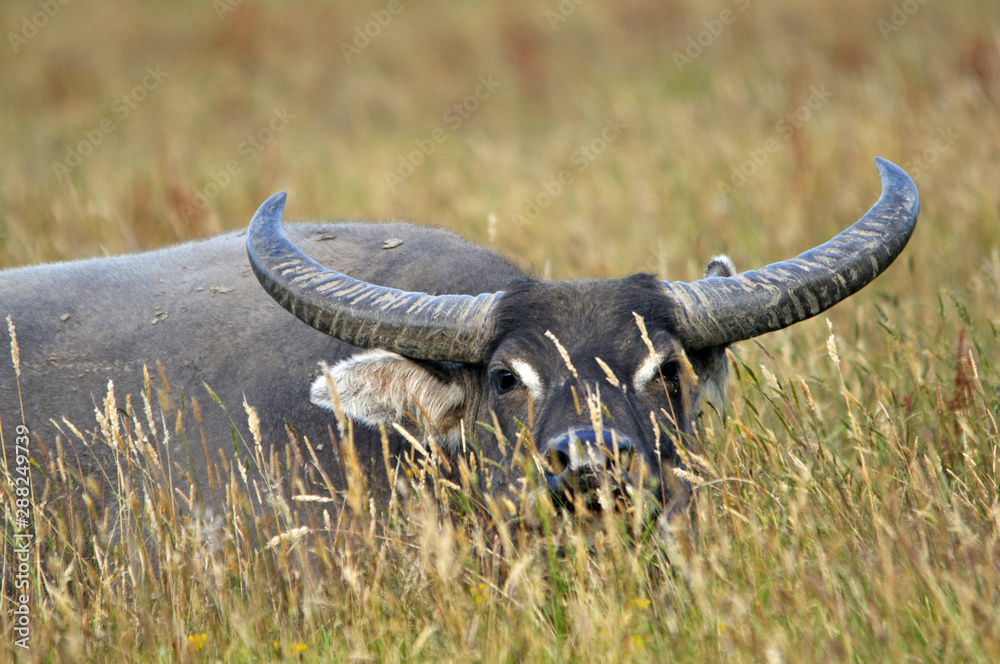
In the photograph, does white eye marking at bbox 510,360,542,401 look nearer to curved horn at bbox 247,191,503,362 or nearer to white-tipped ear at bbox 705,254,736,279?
curved horn at bbox 247,191,503,362

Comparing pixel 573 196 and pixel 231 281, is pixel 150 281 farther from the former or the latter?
pixel 573 196

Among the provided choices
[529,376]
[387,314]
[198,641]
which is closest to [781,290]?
[529,376]

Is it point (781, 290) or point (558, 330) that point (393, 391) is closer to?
point (558, 330)

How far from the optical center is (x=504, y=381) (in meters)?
3.62

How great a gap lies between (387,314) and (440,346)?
9.2 inches

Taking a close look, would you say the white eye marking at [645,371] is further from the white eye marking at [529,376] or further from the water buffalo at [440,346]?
the white eye marking at [529,376]

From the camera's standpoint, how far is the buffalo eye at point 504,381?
3598mm

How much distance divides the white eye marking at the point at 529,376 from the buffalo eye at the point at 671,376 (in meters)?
0.47

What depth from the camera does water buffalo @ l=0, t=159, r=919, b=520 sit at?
341cm

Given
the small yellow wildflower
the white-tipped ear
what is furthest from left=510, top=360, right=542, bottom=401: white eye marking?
the small yellow wildflower

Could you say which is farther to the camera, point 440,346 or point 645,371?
point 440,346

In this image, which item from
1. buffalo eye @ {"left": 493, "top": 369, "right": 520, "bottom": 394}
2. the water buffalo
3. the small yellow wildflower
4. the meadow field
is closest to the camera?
the meadow field

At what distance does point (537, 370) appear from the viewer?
351 cm

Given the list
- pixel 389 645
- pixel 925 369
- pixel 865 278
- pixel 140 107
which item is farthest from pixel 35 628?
pixel 140 107
